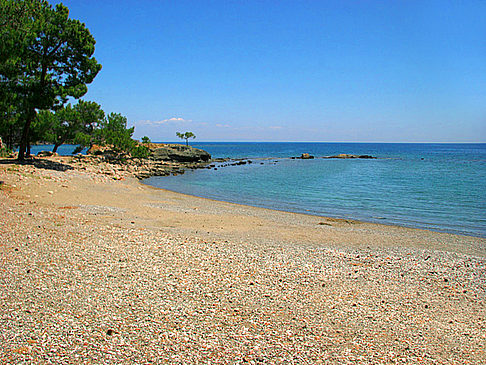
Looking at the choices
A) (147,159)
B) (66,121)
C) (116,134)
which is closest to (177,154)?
(147,159)

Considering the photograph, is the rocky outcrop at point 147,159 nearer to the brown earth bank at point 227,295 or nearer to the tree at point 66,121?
the tree at point 66,121

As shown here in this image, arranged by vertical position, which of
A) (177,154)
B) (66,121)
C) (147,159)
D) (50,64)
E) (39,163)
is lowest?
(39,163)

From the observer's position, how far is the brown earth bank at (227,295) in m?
5.30

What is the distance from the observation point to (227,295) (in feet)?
23.5

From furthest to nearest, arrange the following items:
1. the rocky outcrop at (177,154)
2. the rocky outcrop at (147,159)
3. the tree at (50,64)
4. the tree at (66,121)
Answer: the rocky outcrop at (177,154) < the rocky outcrop at (147,159) < the tree at (66,121) < the tree at (50,64)

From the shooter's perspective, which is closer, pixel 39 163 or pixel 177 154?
pixel 39 163

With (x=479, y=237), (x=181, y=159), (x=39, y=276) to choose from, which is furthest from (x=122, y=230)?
(x=181, y=159)

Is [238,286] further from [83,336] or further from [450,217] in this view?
[450,217]

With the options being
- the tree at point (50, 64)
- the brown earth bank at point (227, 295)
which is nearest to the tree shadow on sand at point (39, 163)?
the tree at point (50, 64)

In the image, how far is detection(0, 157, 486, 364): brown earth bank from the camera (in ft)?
17.4

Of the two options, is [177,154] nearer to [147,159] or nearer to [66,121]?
[147,159]

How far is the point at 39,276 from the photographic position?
7.55 metres

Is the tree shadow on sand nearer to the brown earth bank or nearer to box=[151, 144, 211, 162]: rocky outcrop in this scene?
the brown earth bank

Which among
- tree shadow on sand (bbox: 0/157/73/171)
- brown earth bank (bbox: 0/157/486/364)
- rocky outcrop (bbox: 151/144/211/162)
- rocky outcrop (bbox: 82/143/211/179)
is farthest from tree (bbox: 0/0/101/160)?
rocky outcrop (bbox: 151/144/211/162)
